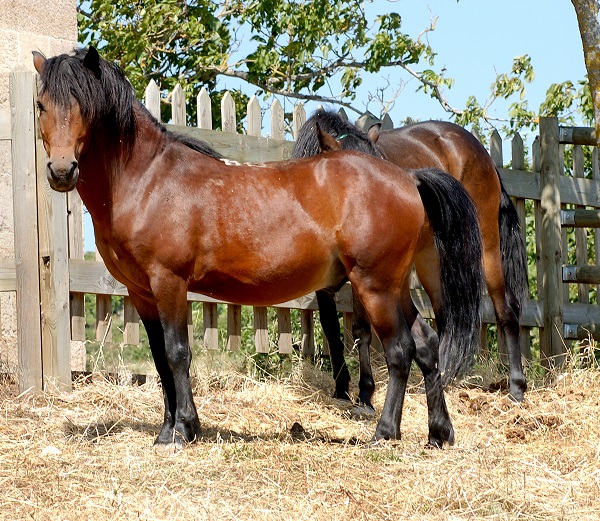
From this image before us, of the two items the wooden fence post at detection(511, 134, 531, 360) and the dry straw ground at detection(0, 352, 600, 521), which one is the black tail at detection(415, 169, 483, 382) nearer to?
the dry straw ground at detection(0, 352, 600, 521)

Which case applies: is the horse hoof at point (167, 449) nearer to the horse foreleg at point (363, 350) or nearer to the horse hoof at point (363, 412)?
the horse hoof at point (363, 412)

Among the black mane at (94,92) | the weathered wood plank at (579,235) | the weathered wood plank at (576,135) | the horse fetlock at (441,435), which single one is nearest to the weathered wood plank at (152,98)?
the black mane at (94,92)

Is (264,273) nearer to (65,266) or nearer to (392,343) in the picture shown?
(392,343)

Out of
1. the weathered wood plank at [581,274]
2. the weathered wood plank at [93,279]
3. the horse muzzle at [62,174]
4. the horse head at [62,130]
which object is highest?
the horse head at [62,130]

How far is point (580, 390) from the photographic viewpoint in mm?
6293

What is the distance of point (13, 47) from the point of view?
650cm

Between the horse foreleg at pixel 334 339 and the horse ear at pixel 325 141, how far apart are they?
1.16 m

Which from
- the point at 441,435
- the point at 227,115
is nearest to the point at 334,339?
the point at 441,435

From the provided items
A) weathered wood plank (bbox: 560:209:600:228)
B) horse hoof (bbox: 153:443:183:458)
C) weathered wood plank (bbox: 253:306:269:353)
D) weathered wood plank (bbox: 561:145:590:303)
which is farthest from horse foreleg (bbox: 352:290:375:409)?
weathered wood plank (bbox: 561:145:590:303)

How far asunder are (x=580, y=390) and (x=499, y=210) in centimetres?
166

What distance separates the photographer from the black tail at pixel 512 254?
7.03 metres

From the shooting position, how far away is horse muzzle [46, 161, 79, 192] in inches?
168

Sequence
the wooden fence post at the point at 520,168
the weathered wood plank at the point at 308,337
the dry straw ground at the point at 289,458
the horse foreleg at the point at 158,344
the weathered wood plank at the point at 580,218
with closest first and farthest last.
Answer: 1. the dry straw ground at the point at 289,458
2. the horse foreleg at the point at 158,344
3. the weathered wood plank at the point at 308,337
4. the weathered wood plank at the point at 580,218
5. the wooden fence post at the point at 520,168

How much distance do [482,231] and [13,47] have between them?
386 cm
